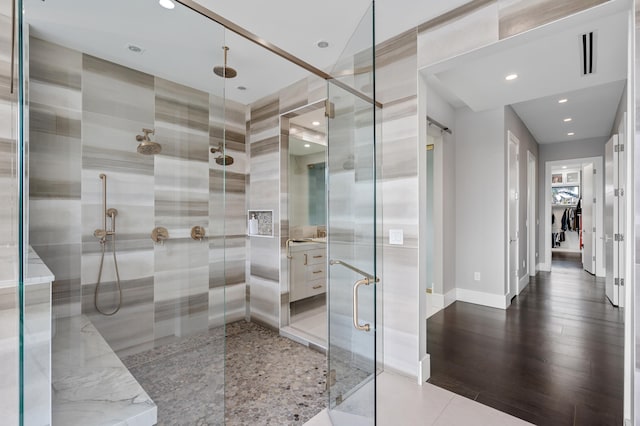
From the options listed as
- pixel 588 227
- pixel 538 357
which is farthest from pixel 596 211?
pixel 538 357

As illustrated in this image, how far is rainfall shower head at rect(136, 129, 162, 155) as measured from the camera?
1811 mm

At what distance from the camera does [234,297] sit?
3.57m

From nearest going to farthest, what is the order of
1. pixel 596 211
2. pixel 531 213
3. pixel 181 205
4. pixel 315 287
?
pixel 181 205 < pixel 315 287 < pixel 596 211 < pixel 531 213

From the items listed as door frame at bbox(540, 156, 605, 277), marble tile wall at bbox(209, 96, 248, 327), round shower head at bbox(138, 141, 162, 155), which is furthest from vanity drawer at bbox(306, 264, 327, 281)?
door frame at bbox(540, 156, 605, 277)

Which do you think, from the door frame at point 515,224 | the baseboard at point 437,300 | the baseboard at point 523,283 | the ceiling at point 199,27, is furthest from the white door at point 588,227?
the ceiling at point 199,27

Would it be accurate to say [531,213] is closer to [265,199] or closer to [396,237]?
[396,237]

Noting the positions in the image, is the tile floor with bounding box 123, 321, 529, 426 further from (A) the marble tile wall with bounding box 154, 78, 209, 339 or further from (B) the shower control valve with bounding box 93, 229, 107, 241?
(B) the shower control valve with bounding box 93, 229, 107, 241

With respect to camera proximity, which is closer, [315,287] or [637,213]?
[637,213]

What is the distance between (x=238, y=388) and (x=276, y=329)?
43.2 inches

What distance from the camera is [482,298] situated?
411 cm

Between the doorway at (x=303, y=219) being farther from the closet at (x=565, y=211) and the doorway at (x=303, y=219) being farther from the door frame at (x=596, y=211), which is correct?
the closet at (x=565, y=211)

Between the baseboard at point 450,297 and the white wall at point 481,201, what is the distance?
76mm

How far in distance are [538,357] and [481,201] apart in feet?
7.11

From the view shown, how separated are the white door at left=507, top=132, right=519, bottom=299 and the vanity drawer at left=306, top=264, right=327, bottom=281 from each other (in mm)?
2619
